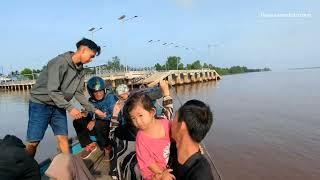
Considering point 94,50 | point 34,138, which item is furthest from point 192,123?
point 34,138

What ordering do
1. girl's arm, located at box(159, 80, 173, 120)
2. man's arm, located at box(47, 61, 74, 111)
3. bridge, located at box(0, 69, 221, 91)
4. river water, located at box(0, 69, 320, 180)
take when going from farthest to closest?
1. bridge, located at box(0, 69, 221, 91)
2. river water, located at box(0, 69, 320, 180)
3. man's arm, located at box(47, 61, 74, 111)
4. girl's arm, located at box(159, 80, 173, 120)

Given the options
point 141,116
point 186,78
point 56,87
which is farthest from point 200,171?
point 186,78

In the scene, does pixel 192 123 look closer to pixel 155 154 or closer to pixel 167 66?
pixel 155 154

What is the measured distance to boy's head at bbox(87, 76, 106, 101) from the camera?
562cm

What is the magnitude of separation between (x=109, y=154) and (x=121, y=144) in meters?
0.75

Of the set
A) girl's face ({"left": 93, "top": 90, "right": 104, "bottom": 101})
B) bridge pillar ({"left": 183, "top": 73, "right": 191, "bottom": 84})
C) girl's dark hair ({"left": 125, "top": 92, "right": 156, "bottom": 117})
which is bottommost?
bridge pillar ({"left": 183, "top": 73, "right": 191, "bottom": 84})

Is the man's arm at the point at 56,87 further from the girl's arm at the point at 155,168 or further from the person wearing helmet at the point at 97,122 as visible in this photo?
the girl's arm at the point at 155,168

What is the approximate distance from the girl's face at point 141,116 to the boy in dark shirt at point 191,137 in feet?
1.01

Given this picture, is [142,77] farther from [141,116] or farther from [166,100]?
[141,116]

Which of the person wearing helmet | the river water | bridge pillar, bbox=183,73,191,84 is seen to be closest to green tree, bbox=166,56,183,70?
bridge pillar, bbox=183,73,191,84

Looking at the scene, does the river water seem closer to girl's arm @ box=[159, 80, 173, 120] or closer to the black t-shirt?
girl's arm @ box=[159, 80, 173, 120]

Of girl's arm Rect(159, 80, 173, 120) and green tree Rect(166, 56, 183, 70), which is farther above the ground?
green tree Rect(166, 56, 183, 70)

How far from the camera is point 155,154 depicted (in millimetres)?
2637

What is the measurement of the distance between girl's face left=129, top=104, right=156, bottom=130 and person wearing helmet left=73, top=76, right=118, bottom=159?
8.56 ft
